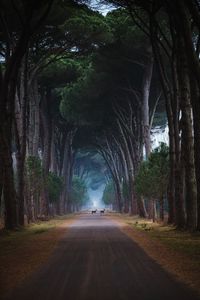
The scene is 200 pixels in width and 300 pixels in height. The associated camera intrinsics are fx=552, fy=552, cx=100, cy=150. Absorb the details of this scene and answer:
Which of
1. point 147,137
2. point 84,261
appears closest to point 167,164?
point 147,137

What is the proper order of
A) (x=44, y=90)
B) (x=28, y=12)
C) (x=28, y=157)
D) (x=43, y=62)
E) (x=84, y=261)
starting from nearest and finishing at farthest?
(x=84, y=261) → (x=28, y=12) → (x=43, y=62) → (x=28, y=157) → (x=44, y=90)

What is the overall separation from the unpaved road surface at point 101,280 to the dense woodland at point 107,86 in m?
8.63

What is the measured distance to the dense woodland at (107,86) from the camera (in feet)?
83.1

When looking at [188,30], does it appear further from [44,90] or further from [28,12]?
[44,90]

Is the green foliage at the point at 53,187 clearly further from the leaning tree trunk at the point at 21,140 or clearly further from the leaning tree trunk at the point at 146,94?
the leaning tree trunk at the point at 21,140

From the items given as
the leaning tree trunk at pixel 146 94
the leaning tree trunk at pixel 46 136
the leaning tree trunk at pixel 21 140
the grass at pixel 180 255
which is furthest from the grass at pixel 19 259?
the leaning tree trunk at pixel 46 136

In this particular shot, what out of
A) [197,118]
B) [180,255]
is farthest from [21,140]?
[180,255]

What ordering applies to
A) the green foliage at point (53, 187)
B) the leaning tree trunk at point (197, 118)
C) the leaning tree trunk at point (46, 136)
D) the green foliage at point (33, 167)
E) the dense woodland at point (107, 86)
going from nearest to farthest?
Result: the leaning tree trunk at point (197, 118), the dense woodland at point (107, 86), the green foliage at point (33, 167), the leaning tree trunk at point (46, 136), the green foliage at point (53, 187)

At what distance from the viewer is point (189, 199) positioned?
2491cm

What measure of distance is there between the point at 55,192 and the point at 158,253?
141 feet

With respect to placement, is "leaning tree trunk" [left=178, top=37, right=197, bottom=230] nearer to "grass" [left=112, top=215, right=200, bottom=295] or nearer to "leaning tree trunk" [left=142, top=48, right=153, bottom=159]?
"grass" [left=112, top=215, right=200, bottom=295]

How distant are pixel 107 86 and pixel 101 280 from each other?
114 ft

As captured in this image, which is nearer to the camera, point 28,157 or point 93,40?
point 93,40

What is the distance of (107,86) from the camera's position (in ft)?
146
